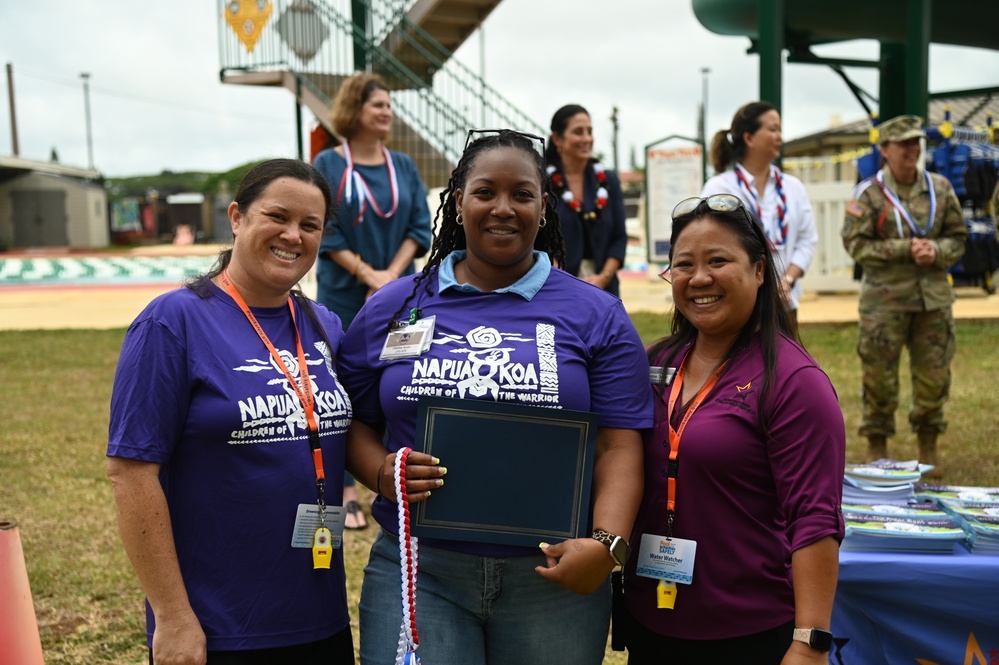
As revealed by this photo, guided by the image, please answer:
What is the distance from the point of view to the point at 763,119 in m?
5.88

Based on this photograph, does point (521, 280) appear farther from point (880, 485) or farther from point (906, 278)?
point (906, 278)

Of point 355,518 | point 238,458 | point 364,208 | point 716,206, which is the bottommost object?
point 355,518

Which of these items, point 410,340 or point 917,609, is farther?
point 917,609

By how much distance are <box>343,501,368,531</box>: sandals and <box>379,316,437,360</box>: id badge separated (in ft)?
9.89

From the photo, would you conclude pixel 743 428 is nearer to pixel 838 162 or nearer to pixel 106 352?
pixel 106 352

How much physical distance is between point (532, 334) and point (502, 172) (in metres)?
0.43

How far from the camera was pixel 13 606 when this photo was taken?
3207mm

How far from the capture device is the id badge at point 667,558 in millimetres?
2514

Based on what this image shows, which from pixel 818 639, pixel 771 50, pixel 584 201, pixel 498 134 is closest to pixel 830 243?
pixel 771 50

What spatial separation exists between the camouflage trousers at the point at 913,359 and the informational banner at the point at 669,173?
9101 mm

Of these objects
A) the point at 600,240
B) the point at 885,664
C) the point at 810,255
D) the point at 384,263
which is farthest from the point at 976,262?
the point at 885,664

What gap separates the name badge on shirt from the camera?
273 centimetres

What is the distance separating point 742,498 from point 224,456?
50.6 inches

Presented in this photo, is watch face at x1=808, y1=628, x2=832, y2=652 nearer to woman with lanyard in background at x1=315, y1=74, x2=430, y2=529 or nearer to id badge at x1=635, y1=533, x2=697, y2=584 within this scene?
id badge at x1=635, y1=533, x2=697, y2=584
